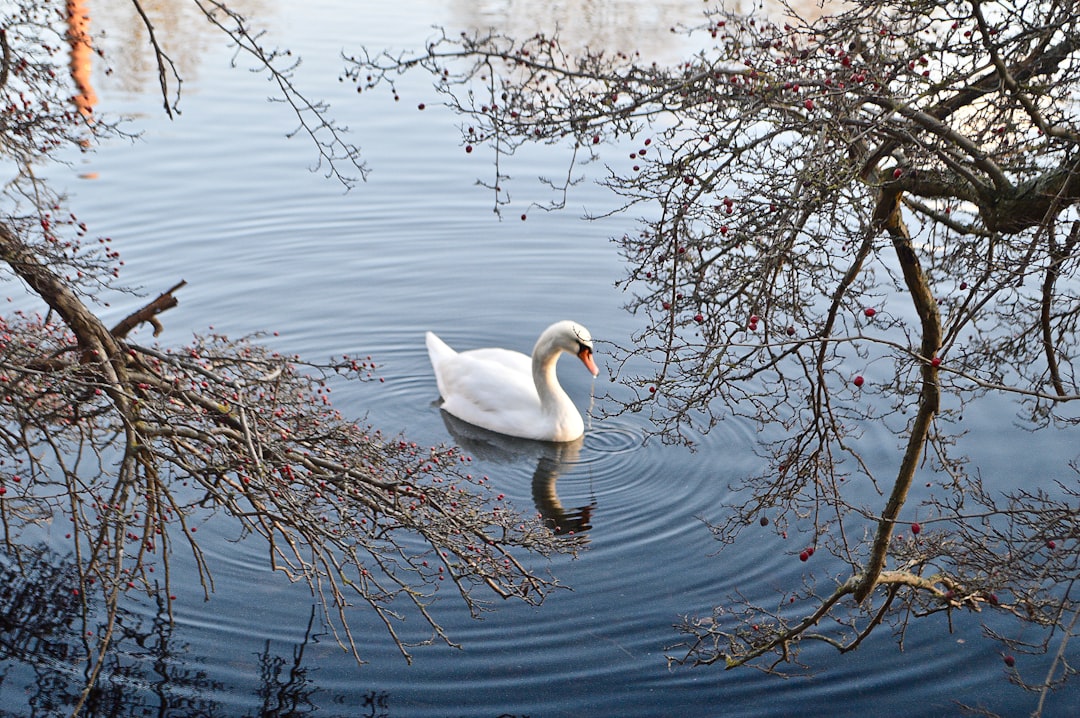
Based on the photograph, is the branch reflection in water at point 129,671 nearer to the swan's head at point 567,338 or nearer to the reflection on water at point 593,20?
the swan's head at point 567,338

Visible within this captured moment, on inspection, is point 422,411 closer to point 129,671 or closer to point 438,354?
point 438,354

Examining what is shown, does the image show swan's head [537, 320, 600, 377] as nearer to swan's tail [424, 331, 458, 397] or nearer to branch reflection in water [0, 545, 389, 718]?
swan's tail [424, 331, 458, 397]

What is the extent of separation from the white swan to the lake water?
0.22 meters

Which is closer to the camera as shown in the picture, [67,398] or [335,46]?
[67,398]

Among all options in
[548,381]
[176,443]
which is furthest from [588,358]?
[176,443]

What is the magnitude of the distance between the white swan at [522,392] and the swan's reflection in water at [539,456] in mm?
64

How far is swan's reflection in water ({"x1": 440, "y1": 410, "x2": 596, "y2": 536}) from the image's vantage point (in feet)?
26.8

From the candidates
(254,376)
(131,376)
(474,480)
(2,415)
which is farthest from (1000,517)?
(2,415)

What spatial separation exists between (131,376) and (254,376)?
738 millimetres

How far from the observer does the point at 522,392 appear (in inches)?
391

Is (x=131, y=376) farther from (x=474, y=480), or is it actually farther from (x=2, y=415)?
(x=474, y=480)

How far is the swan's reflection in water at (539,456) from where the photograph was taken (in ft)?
26.8

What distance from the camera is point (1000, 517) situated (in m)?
8.05

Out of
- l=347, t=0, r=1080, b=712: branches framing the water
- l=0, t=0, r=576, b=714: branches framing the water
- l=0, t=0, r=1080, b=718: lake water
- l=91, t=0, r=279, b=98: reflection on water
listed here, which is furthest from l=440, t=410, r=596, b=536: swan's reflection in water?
l=91, t=0, r=279, b=98: reflection on water
